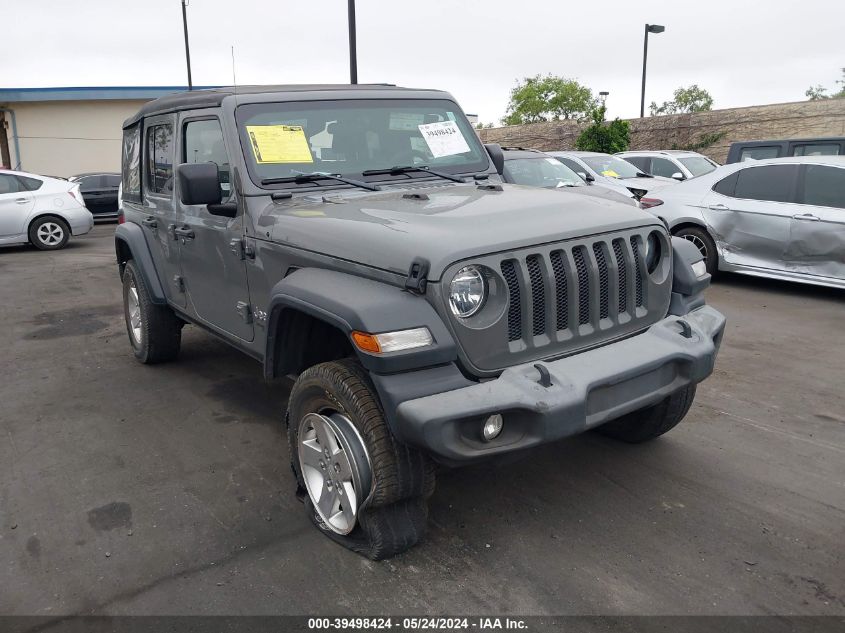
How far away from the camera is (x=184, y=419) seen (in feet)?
15.5

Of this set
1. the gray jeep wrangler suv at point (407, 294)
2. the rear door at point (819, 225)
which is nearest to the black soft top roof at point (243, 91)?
the gray jeep wrangler suv at point (407, 294)

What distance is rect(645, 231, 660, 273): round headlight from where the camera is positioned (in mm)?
3443

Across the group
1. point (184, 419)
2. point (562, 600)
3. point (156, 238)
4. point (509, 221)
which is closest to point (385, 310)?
point (509, 221)

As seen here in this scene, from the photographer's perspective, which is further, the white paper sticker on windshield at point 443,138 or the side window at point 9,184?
the side window at point 9,184

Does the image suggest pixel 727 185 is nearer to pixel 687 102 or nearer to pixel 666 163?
pixel 666 163

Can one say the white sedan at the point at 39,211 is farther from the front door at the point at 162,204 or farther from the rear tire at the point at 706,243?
the rear tire at the point at 706,243

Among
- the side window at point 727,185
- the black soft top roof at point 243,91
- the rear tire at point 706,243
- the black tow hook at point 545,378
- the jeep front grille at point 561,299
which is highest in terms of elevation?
the black soft top roof at point 243,91

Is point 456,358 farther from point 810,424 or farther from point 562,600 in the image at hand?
point 810,424

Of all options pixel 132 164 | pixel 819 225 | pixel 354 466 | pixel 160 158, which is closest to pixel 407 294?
pixel 354 466

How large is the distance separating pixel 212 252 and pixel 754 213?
20.9 feet

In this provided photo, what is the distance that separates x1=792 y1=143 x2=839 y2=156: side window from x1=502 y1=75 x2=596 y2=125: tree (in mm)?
63541

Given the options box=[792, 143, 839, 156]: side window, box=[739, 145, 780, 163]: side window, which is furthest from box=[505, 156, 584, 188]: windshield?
box=[792, 143, 839, 156]: side window

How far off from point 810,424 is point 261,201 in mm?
3526

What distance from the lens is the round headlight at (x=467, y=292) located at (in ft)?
8.98
